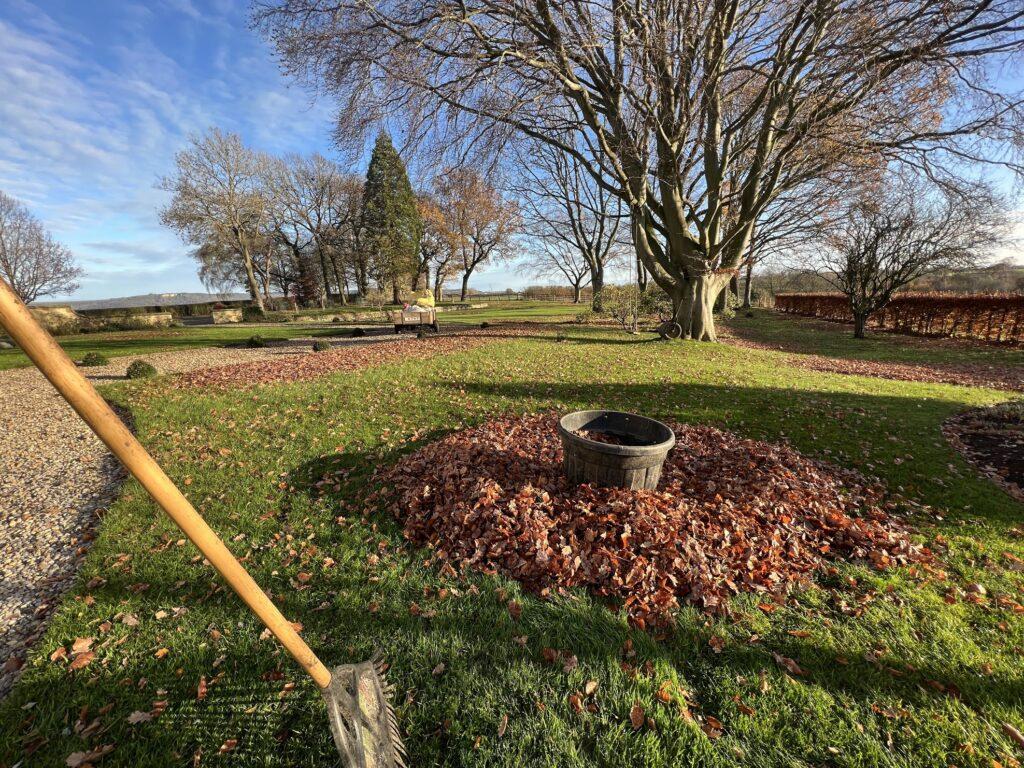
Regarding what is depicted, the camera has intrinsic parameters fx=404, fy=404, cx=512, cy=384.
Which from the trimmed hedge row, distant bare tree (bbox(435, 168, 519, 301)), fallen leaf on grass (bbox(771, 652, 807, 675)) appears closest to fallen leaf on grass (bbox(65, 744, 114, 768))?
fallen leaf on grass (bbox(771, 652, 807, 675))

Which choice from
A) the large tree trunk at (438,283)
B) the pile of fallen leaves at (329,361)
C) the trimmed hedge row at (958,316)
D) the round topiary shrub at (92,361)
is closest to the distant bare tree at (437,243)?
the large tree trunk at (438,283)

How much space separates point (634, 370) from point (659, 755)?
8.75 metres

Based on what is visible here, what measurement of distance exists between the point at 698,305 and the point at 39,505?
16053mm

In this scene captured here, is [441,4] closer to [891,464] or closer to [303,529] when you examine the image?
[303,529]

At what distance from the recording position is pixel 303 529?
4.09 m

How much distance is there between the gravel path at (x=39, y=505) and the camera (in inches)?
127

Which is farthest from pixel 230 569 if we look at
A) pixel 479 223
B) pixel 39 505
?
pixel 479 223

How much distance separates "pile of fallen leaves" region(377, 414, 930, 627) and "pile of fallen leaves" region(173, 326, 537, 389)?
6.48 m

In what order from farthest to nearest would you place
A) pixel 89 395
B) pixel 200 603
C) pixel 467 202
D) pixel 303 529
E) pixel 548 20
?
pixel 467 202 < pixel 548 20 < pixel 303 529 < pixel 200 603 < pixel 89 395

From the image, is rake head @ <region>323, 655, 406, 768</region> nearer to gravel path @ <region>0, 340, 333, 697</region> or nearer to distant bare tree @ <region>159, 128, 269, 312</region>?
gravel path @ <region>0, 340, 333, 697</region>

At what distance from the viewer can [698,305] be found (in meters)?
14.3

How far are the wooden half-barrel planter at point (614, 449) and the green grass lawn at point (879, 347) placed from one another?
15.3m

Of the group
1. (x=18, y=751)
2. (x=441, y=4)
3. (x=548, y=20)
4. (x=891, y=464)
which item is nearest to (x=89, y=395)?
(x=18, y=751)

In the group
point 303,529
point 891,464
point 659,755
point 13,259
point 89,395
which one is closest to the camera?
point 89,395
